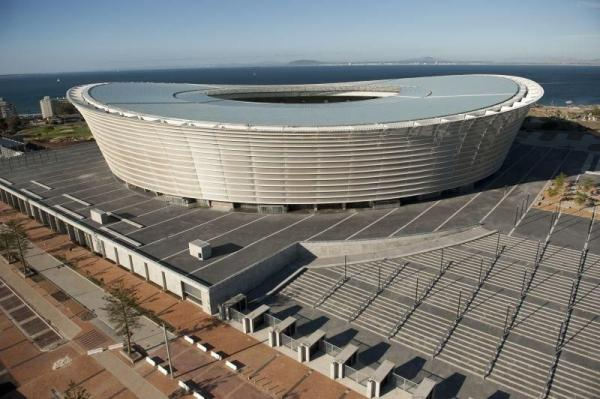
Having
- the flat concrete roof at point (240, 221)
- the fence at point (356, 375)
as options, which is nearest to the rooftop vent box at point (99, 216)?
the flat concrete roof at point (240, 221)

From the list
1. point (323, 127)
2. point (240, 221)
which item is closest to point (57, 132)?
point (240, 221)

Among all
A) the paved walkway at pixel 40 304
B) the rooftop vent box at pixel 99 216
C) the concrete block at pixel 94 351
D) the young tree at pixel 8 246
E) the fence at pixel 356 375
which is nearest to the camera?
the fence at pixel 356 375

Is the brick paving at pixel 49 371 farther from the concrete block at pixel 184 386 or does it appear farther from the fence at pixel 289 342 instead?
the fence at pixel 289 342

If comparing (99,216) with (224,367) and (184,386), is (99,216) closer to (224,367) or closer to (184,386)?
(224,367)

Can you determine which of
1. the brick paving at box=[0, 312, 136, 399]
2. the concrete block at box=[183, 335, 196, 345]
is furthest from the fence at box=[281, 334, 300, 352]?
the brick paving at box=[0, 312, 136, 399]

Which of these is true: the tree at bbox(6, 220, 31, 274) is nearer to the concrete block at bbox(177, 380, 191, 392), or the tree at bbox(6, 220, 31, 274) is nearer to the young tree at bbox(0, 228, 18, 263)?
the young tree at bbox(0, 228, 18, 263)

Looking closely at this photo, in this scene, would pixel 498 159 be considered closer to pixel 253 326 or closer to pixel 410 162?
pixel 410 162
